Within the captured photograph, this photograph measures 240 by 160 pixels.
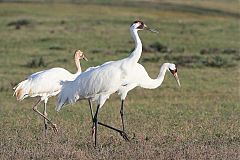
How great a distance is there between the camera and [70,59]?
2458 cm

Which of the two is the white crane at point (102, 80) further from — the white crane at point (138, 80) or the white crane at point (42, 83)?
the white crane at point (42, 83)

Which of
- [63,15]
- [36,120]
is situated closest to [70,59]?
[36,120]

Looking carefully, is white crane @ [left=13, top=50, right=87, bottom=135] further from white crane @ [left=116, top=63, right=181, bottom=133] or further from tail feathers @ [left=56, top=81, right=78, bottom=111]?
white crane @ [left=116, top=63, right=181, bottom=133]

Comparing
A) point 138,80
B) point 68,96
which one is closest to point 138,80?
point 138,80

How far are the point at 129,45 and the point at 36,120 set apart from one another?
15.9 metres

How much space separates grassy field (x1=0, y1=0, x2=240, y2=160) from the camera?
9359 millimetres

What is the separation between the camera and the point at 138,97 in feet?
55.7

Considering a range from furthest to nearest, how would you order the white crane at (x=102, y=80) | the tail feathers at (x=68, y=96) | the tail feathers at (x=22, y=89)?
the tail feathers at (x=22, y=89) → the tail feathers at (x=68, y=96) → the white crane at (x=102, y=80)

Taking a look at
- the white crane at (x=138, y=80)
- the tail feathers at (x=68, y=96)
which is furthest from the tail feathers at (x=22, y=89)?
the white crane at (x=138, y=80)

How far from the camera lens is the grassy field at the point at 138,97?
9359mm

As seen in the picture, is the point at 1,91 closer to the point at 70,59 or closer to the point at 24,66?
the point at 24,66

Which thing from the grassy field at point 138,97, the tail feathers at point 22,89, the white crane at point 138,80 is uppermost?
the white crane at point 138,80

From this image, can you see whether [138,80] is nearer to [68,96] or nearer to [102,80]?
[102,80]

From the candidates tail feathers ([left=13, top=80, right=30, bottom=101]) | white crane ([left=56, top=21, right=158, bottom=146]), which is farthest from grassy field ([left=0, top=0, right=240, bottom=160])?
white crane ([left=56, top=21, right=158, bottom=146])
